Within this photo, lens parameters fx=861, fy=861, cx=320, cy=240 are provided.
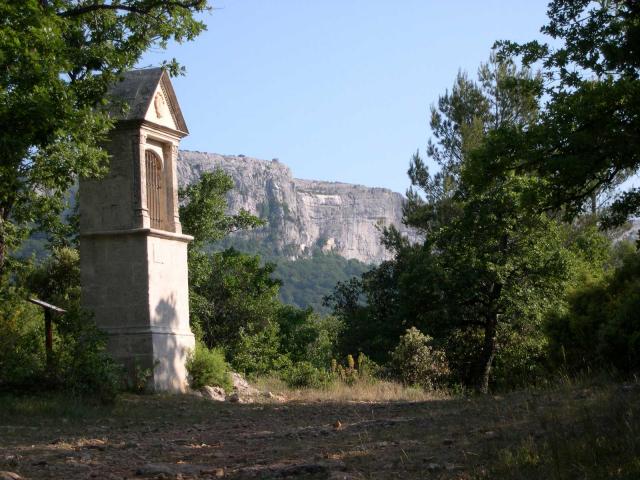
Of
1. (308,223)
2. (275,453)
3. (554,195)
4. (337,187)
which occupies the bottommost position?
(275,453)

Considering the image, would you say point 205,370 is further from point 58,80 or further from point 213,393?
point 58,80

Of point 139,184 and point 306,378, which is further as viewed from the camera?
point 306,378

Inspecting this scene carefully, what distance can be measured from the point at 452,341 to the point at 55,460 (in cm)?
1928

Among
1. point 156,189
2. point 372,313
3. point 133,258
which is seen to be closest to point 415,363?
point 156,189

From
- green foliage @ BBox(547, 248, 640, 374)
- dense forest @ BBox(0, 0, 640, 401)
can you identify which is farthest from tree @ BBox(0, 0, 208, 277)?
green foliage @ BBox(547, 248, 640, 374)

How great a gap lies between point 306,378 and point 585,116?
39.5 feet

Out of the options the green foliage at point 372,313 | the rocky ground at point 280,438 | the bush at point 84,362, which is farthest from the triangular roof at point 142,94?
the green foliage at point 372,313

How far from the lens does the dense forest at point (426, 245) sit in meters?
11.1

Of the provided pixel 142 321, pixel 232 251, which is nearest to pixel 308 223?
pixel 232 251

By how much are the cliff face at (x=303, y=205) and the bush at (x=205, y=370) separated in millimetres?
121807

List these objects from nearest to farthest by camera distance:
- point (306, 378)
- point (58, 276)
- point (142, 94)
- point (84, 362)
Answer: point (84, 362)
point (142, 94)
point (306, 378)
point (58, 276)

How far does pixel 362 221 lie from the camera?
187m

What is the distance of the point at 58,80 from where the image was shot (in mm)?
11781

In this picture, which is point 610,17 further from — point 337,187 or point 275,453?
point 337,187
